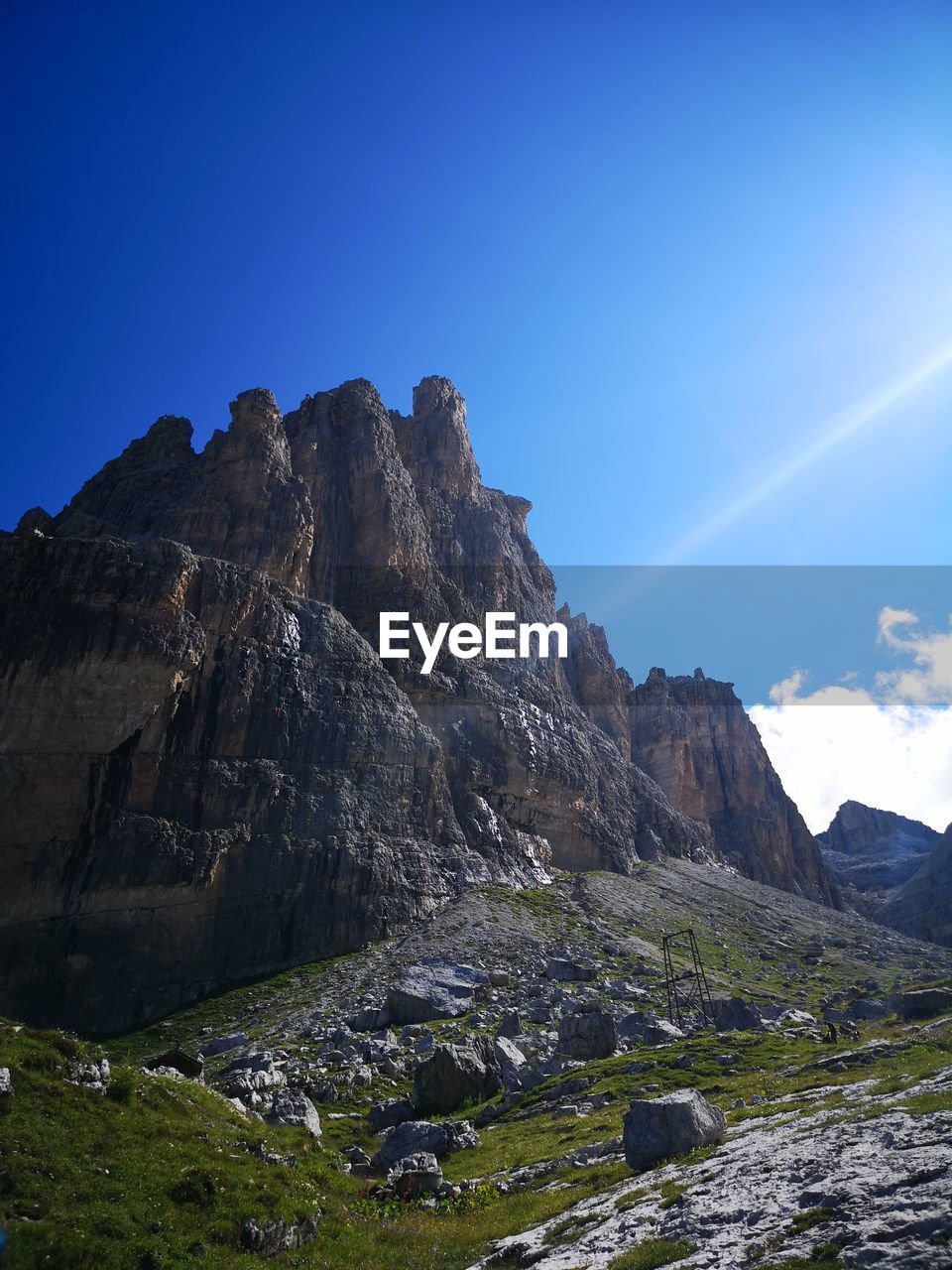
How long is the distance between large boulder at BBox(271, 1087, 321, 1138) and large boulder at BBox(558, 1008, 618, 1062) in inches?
746

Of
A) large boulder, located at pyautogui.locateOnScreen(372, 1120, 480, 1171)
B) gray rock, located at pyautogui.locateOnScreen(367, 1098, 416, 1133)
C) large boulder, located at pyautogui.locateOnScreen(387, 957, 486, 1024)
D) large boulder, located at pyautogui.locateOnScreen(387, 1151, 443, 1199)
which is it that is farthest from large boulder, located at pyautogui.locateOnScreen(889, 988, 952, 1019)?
large boulder, located at pyautogui.locateOnScreen(387, 1151, 443, 1199)

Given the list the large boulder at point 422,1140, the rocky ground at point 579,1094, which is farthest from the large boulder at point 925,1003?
the large boulder at point 422,1140

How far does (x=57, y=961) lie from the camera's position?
→ 62812 mm

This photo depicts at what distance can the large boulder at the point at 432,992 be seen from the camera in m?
54.5

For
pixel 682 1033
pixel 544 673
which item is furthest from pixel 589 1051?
pixel 544 673

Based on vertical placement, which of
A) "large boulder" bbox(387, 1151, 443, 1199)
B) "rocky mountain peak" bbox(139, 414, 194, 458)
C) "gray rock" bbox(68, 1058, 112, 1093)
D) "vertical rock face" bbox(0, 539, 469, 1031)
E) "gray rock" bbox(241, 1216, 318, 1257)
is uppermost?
"rocky mountain peak" bbox(139, 414, 194, 458)

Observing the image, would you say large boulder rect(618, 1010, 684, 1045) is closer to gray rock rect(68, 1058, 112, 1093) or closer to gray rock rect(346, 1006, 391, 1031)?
gray rock rect(346, 1006, 391, 1031)

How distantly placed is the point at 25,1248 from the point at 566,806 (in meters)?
109

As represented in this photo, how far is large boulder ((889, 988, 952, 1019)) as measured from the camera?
159 feet

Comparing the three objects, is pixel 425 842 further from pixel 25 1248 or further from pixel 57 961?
pixel 25 1248

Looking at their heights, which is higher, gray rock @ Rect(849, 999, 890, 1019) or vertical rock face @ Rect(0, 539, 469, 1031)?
vertical rock face @ Rect(0, 539, 469, 1031)

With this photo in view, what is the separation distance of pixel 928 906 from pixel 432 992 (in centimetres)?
16844

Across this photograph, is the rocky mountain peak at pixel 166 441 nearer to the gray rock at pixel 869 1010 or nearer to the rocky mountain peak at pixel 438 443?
the rocky mountain peak at pixel 438 443

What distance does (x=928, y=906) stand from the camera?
18088 cm
